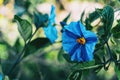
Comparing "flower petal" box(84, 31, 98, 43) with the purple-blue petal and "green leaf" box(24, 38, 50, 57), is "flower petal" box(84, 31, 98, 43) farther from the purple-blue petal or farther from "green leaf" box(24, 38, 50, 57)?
"green leaf" box(24, 38, 50, 57)

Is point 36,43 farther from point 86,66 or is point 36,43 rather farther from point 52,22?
point 86,66

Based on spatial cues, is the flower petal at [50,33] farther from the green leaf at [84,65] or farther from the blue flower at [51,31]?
the green leaf at [84,65]

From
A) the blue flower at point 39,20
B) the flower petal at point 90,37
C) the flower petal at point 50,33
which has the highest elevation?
the flower petal at point 90,37

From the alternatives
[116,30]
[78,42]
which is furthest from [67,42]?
[116,30]

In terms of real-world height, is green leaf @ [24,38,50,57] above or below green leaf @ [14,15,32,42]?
below

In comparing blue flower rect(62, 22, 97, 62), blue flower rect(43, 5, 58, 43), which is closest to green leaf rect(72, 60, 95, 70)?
blue flower rect(62, 22, 97, 62)

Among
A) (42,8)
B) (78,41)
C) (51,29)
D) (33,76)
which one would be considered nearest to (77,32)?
(78,41)

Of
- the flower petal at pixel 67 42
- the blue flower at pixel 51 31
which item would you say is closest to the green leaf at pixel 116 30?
the flower petal at pixel 67 42

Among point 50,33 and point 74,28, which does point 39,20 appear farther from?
point 74,28
